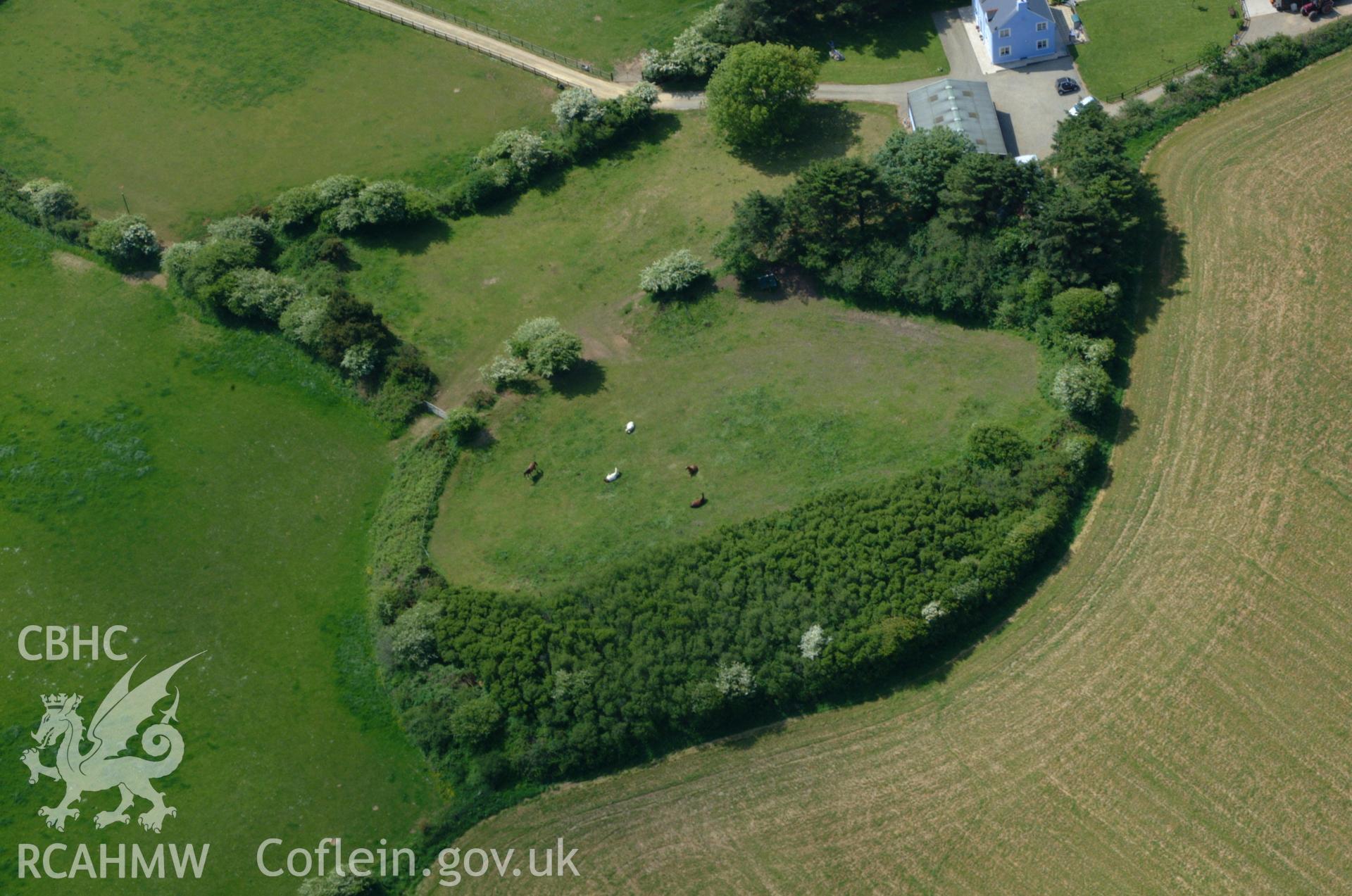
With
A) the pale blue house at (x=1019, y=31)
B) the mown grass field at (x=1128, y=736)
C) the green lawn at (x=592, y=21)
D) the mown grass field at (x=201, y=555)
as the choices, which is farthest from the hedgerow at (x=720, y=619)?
the green lawn at (x=592, y=21)

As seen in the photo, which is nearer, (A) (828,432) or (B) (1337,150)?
(A) (828,432)

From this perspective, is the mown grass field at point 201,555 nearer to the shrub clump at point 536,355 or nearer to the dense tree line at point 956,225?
the shrub clump at point 536,355

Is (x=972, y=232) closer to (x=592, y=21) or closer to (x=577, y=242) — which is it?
(x=577, y=242)

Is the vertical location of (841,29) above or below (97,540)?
above

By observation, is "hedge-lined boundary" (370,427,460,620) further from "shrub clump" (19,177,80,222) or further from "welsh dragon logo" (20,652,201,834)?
"shrub clump" (19,177,80,222)

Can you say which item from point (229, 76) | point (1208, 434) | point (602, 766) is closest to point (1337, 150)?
point (1208, 434)

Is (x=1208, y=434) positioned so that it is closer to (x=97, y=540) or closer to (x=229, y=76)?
(x=97, y=540)
